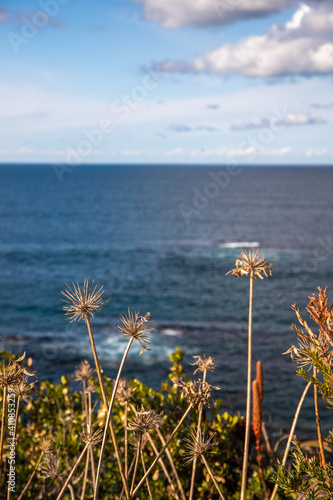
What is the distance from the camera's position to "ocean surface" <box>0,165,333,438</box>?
34938 mm

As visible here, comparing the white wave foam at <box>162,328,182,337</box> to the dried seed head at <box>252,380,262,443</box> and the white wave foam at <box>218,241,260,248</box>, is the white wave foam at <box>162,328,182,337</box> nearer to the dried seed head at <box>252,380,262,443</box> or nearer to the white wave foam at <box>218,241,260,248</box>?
the white wave foam at <box>218,241,260,248</box>

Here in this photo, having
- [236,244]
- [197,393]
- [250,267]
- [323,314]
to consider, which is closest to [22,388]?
[197,393]

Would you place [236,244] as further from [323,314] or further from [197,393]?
[323,314]

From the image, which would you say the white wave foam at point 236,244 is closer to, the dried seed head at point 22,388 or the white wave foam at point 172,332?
the white wave foam at point 172,332

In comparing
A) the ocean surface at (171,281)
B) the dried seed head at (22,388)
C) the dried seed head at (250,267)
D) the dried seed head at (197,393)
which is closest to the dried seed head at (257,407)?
the ocean surface at (171,281)

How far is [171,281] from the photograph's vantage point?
56531 mm

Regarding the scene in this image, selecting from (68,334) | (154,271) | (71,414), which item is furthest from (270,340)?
(71,414)

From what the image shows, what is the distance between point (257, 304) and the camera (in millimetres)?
49000

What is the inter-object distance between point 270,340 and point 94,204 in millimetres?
103111

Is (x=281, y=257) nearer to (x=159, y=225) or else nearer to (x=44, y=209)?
(x=159, y=225)

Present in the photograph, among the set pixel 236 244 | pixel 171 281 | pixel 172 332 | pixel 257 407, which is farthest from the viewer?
pixel 236 244

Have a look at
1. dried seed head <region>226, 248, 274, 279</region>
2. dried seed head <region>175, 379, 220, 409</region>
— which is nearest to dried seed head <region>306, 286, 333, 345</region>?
dried seed head <region>226, 248, 274, 279</region>

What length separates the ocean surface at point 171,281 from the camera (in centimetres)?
3494

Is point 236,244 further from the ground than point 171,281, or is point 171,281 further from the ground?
point 236,244
